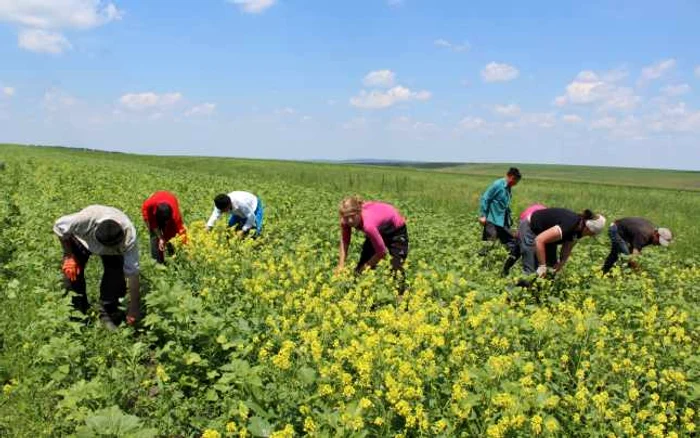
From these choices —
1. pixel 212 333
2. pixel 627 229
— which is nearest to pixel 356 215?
pixel 212 333

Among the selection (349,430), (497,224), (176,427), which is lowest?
(176,427)

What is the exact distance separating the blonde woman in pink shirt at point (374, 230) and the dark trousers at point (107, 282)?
2.55 meters

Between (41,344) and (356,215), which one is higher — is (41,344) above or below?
below

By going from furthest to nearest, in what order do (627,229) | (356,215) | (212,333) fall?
1. (627,229)
2. (356,215)
3. (212,333)

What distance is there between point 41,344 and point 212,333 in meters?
1.59

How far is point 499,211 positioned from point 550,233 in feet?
9.15

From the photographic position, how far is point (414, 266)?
8641mm

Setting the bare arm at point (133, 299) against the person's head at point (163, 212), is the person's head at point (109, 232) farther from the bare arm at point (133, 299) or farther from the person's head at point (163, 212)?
the person's head at point (163, 212)

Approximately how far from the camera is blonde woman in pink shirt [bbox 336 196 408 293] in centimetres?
613

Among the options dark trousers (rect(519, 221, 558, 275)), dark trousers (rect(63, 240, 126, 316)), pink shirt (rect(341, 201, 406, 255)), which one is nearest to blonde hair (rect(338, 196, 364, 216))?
pink shirt (rect(341, 201, 406, 255))

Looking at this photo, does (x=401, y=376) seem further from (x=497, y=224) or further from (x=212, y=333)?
(x=497, y=224)

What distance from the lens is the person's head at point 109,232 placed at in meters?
5.31

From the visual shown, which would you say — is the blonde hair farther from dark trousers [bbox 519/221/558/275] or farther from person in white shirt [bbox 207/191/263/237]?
dark trousers [bbox 519/221/558/275]

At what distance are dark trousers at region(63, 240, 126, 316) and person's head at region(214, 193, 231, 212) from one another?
198 cm
